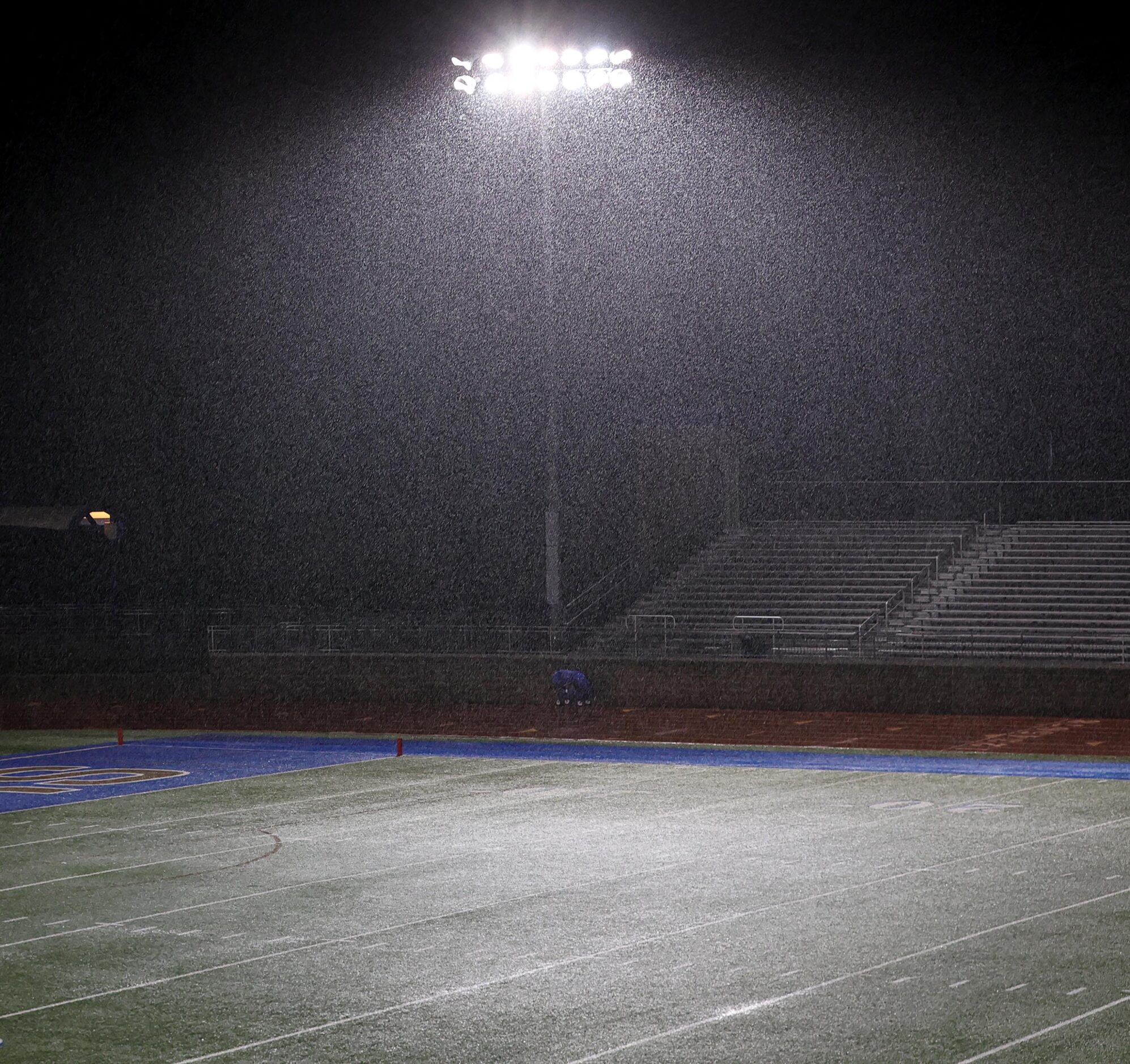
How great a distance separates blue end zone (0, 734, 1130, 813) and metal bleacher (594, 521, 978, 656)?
6.53m

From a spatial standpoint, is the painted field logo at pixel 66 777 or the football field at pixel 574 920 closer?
the football field at pixel 574 920

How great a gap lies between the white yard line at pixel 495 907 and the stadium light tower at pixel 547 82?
14.7 m

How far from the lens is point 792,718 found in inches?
1041

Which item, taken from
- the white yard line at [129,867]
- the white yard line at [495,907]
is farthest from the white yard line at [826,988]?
the white yard line at [129,867]

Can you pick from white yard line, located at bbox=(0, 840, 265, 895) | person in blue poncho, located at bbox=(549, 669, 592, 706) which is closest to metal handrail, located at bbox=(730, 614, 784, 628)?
person in blue poncho, located at bbox=(549, 669, 592, 706)

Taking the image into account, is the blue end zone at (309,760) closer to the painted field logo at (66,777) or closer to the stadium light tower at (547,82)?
the painted field logo at (66,777)

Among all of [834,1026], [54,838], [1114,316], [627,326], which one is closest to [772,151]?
[627,326]

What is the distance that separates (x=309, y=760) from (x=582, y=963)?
12833 mm

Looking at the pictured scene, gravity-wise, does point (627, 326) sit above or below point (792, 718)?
above

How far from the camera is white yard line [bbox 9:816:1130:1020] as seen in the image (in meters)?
9.31

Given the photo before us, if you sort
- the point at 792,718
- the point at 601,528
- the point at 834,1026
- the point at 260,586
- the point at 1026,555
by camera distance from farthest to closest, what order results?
the point at 260,586, the point at 601,528, the point at 1026,555, the point at 792,718, the point at 834,1026

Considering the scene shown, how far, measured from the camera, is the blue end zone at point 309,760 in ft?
63.2

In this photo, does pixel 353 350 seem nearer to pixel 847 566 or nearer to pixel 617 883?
pixel 847 566

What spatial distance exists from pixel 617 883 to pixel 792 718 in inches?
573
